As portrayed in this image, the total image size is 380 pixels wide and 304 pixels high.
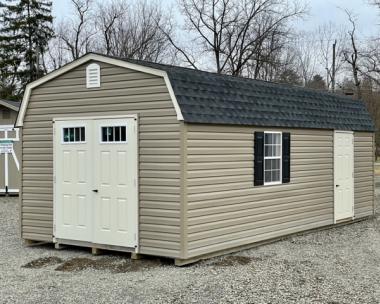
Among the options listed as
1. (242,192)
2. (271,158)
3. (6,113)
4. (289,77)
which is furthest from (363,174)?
(289,77)

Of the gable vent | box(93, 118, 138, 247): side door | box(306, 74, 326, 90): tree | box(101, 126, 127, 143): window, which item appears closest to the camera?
box(93, 118, 138, 247): side door

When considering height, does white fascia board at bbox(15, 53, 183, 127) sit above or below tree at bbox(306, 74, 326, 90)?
below

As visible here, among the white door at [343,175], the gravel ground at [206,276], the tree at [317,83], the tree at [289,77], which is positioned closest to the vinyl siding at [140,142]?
the gravel ground at [206,276]

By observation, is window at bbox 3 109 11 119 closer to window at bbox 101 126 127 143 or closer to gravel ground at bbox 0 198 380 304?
gravel ground at bbox 0 198 380 304

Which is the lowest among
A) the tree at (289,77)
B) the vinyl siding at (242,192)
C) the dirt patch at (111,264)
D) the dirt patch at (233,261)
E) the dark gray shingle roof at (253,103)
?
the dirt patch at (111,264)

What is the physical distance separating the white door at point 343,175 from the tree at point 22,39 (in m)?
27.8

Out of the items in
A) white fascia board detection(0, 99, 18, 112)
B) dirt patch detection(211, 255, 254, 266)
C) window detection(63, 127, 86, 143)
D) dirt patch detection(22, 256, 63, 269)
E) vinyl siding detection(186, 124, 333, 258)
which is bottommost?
dirt patch detection(22, 256, 63, 269)

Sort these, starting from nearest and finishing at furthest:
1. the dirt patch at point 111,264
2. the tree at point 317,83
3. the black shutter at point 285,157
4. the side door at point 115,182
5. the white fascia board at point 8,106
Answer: the dirt patch at point 111,264
the side door at point 115,182
the black shutter at point 285,157
the white fascia board at point 8,106
the tree at point 317,83

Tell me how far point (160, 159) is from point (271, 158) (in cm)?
251

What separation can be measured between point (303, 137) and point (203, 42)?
23.2 meters

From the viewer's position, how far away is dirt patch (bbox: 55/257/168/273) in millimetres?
7655

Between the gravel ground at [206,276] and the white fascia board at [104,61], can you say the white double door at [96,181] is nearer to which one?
the gravel ground at [206,276]

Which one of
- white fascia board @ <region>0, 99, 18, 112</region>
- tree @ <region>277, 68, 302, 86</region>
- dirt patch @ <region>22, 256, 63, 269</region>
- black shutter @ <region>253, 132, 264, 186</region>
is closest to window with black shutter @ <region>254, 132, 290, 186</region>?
black shutter @ <region>253, 132, 264, 186</region>

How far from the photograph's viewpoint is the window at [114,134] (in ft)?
27.0
